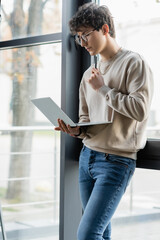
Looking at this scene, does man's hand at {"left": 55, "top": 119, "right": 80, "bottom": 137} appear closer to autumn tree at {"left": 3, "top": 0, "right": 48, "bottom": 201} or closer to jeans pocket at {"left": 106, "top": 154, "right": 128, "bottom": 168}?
jeans pocket at {"left": 106, "top": 154, "right": 128, "bottom": 168}

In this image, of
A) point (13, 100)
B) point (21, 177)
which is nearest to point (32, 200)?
point (21, 177)

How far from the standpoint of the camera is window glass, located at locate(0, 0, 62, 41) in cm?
279

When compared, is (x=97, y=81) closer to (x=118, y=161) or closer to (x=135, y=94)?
(x=135, y=94)

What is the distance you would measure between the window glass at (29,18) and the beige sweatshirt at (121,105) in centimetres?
77

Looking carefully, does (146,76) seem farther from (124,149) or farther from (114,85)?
(124,149)

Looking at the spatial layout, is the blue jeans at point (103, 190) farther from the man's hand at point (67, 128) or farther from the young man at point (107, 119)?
the man's hand at point (67, 128)

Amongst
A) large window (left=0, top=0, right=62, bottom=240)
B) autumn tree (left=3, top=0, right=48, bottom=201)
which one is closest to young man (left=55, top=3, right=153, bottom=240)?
large window (left=0, top=0, right=62, bottom=240)

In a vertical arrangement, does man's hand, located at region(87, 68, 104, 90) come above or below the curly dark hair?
below

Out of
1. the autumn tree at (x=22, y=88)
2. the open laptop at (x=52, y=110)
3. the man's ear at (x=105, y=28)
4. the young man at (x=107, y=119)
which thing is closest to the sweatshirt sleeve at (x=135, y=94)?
the young man at (x=107, y=119)

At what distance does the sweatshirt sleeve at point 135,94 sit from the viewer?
1.89m

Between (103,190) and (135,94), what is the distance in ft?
1.61

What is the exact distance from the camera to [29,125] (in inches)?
116

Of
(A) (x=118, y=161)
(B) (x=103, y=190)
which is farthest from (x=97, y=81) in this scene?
(B) (x=103, y=190)

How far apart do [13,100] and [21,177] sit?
22.7 inches
